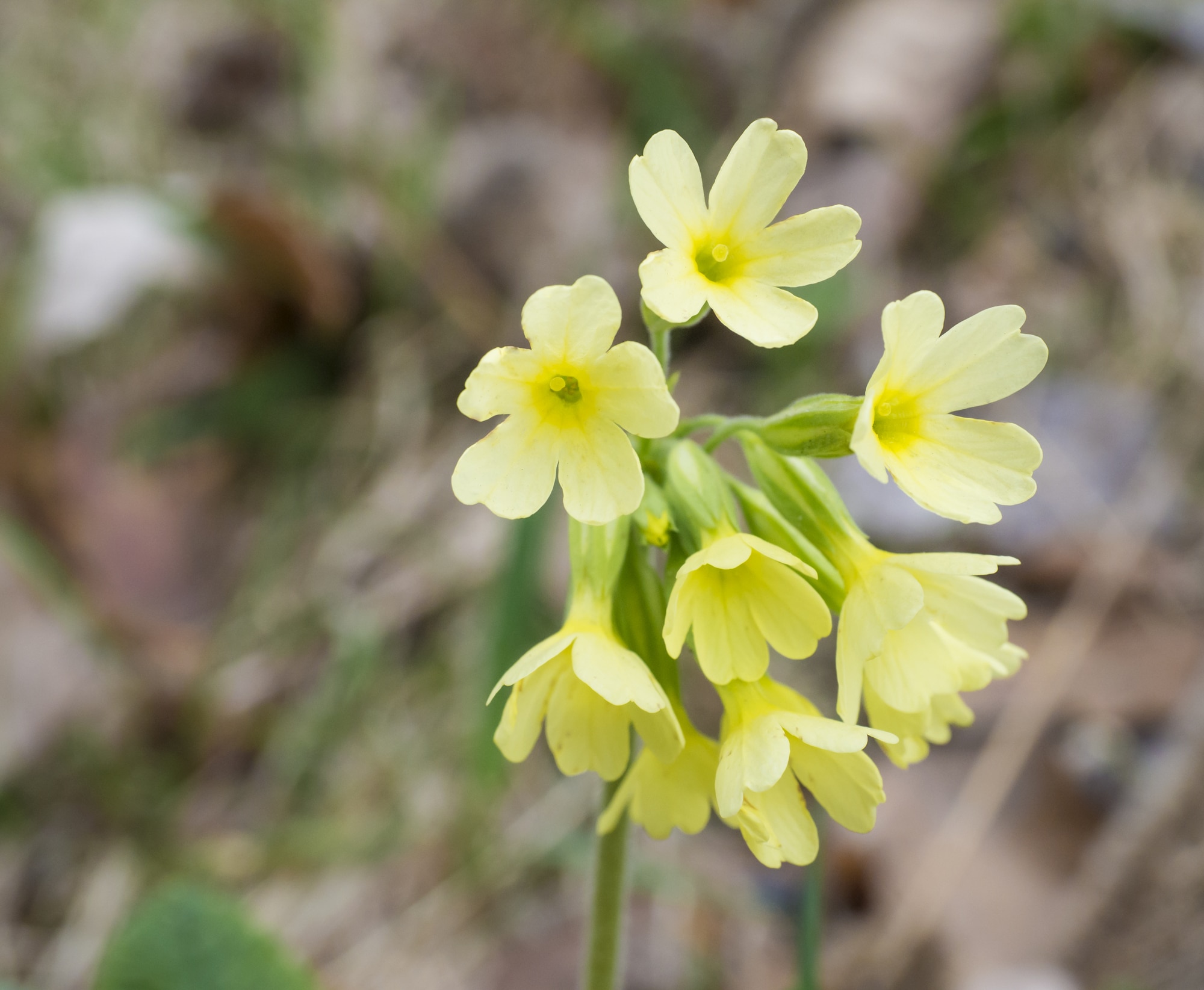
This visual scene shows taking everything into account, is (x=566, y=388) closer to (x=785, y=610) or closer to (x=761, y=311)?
(x=761, y=311)

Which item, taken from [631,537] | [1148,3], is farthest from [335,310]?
[1148,3]

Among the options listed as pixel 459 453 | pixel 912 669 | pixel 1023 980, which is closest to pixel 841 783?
pixel 912 669

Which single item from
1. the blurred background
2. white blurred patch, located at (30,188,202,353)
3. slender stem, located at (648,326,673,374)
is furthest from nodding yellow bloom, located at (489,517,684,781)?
white blurred patch, located at (30,188,202,353)

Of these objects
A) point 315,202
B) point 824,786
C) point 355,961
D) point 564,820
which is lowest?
point 355,961

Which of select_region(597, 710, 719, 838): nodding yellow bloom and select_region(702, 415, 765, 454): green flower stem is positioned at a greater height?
select_region(702, 415, 765, 454): green flower stem

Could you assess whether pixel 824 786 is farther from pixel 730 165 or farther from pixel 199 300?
pixel 199 300

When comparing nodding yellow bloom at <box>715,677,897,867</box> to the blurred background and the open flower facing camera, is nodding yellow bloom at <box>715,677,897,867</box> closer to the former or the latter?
the open flower facing camera

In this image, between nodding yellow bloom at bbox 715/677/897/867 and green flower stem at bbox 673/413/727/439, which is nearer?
nodding yellow bloom at bbox 715/677/897/867
